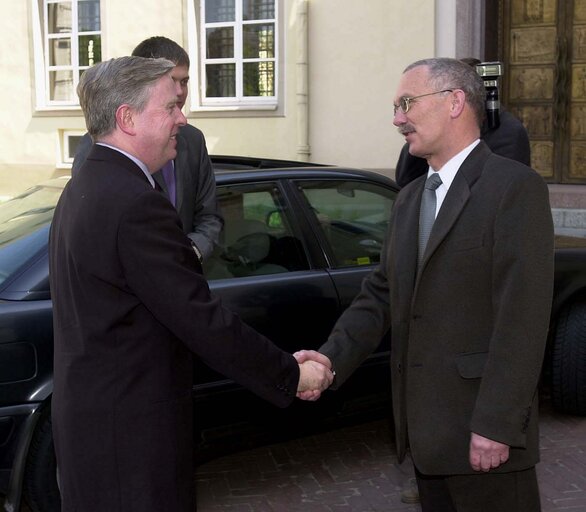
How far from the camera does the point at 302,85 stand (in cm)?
1232

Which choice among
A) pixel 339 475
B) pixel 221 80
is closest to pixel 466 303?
pixel 339 475

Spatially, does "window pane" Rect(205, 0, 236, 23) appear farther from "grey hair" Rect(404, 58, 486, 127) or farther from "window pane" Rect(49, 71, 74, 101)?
"grey hair" Rect(404, 58, 486, 127)

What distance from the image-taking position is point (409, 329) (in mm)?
2838

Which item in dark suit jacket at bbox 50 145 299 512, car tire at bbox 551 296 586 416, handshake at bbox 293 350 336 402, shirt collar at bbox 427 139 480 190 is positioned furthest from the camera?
car tire at bbox 551 296 586 416

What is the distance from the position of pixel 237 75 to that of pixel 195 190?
9409mm

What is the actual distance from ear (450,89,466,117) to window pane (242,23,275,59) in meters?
10.5

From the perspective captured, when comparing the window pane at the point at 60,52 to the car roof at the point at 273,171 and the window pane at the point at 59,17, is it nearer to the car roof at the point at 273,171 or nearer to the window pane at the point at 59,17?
the window pane at the point at 59,17

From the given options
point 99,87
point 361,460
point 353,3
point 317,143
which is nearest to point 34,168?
point 317,143

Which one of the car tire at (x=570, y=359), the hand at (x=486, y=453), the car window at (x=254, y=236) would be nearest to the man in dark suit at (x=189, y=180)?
the car window at (x=254, y=236)

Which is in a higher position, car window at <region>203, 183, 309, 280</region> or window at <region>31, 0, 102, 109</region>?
window at <region>31, 0, 102, 109</region>

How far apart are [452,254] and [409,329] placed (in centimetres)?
27

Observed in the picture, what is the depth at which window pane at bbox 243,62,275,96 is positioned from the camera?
13070mm

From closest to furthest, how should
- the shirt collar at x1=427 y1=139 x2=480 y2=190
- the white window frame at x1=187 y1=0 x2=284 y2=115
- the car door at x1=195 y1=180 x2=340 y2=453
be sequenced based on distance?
the shirt collar at x1=427 y1=139 x2=480 y2=190, the car door at x1=195 y1=180 x2=340 y2=453, the white window frame at x1=187 y1=0 x2=284 y2=115

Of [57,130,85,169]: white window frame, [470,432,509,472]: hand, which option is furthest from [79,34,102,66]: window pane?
[470,432,509,472]: hand
